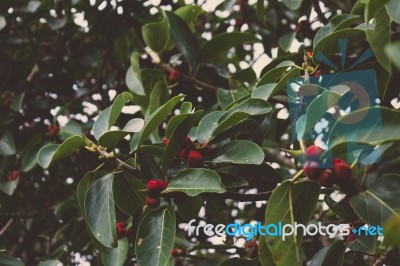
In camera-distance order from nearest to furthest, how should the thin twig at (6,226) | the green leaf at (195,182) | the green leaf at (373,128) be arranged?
the green leaf at (373,128) → the green leaf at (195,182) → the thin twig at (6,226)

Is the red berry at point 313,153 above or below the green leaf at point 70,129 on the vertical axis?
above

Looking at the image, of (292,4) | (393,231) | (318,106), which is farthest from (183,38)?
(393,231)

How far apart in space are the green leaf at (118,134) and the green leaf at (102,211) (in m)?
0.09

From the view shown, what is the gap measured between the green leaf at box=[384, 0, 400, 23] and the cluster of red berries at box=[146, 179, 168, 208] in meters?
0.67

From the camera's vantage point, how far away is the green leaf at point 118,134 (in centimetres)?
118

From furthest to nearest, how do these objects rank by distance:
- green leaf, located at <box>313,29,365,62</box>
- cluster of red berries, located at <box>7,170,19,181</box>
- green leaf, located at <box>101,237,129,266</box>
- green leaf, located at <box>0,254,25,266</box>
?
cluster of red berries, located at <box>7,170,19,181</box> < green leaf, located at <box>101,237,129,266</box> < green leaf, located at <box>0,254,25,266</box> < green leaf, located at <box>313,29,365,62</box>

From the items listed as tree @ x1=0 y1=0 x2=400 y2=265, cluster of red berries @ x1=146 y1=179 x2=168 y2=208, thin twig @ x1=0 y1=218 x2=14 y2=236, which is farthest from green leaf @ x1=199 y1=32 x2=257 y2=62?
thin twig @ x1=0 y1=218 x2=14 y2=236

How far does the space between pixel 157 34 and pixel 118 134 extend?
2.56 ft

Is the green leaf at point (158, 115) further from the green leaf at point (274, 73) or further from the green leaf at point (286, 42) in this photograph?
the green leaf at point (286, 42)

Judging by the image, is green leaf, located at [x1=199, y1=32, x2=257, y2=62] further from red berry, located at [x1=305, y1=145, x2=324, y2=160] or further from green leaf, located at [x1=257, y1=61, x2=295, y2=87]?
red berry, located at [x1=305, y1=145, x2=324, y2=160]

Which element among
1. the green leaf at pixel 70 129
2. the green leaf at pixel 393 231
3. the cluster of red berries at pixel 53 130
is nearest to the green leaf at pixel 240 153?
the green leaf at pixel 393 231

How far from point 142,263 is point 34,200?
5.32ft

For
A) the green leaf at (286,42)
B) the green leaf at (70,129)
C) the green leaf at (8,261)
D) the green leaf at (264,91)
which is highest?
the green leaf at (264,91)

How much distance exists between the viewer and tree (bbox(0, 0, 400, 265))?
101cm
